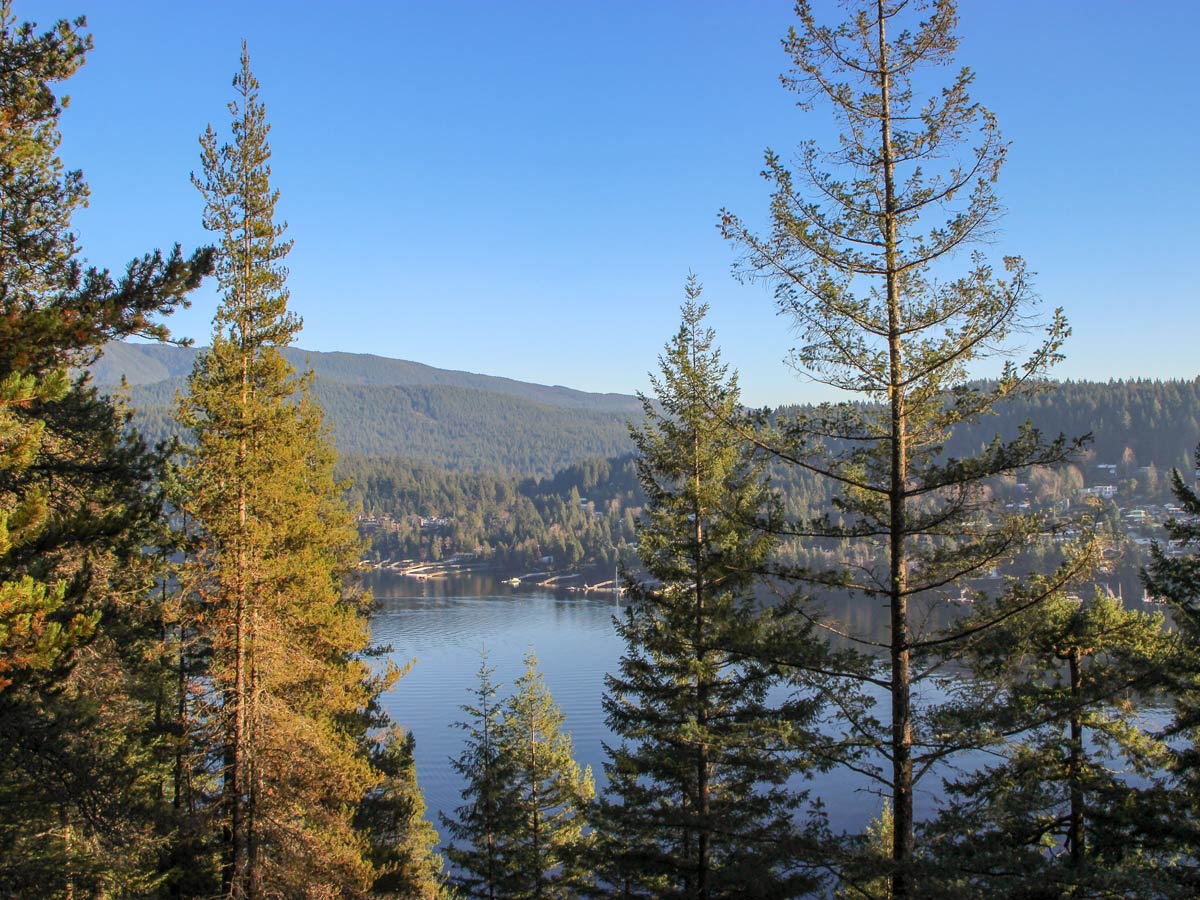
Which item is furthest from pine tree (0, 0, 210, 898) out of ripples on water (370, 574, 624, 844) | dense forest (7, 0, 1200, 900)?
ripples on water (370, 574, 624, 844)

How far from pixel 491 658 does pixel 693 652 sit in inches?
1830

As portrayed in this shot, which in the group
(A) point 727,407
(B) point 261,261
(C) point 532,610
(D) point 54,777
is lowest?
(C) point 532,610

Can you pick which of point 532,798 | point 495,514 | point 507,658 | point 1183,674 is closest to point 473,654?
point 507,658

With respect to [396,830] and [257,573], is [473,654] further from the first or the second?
[257,573]

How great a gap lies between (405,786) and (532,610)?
64178mm

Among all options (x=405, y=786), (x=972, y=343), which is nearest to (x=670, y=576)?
(x=972, y=343)

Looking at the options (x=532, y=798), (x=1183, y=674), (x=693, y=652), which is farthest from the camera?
(x=532, y=798)

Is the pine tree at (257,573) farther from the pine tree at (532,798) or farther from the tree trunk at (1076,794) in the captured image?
the tree trunk at (1076,794)

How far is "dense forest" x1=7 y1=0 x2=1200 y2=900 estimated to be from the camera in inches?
241

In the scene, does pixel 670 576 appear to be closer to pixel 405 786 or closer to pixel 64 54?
pixel 64 54

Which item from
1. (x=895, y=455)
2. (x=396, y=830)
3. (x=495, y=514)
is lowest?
(x=396, y=830)

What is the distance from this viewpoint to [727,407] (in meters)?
9.38

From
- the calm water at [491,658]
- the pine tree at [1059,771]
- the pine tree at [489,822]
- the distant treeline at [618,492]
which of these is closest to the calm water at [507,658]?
the calm water at [491,658]

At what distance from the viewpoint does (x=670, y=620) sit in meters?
10.6
